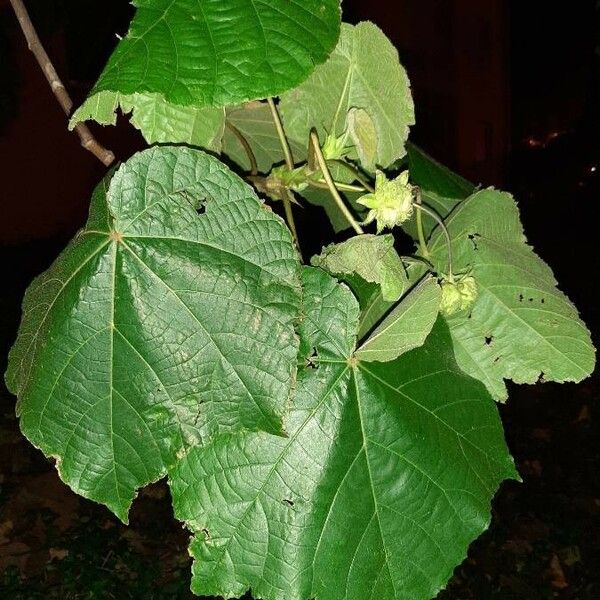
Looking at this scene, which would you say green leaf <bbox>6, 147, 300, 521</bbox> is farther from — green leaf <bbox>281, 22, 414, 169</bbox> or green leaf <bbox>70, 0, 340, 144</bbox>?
green leaf <bbox>281, 22, 414, 169</bbox>

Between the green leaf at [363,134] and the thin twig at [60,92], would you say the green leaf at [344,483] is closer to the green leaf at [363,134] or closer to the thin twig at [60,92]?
the green leaf at [363,134]

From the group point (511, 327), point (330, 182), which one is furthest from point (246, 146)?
point (511, 327)

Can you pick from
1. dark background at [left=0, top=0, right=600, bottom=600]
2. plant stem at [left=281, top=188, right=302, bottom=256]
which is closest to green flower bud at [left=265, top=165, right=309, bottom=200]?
plant stem at [left=281, top=188, right=302, bottom=256]

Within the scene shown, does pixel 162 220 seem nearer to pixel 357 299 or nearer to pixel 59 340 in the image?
pixel 59 340

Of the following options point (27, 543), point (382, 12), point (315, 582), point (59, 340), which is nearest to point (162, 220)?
point (59, 340)

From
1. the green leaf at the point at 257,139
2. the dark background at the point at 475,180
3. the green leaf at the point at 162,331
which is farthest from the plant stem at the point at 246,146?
the dark background at the point at 475,180

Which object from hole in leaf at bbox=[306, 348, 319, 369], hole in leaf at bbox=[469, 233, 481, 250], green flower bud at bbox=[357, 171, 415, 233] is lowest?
hole in leaf at bbox=[306, 348, 319, 369]
